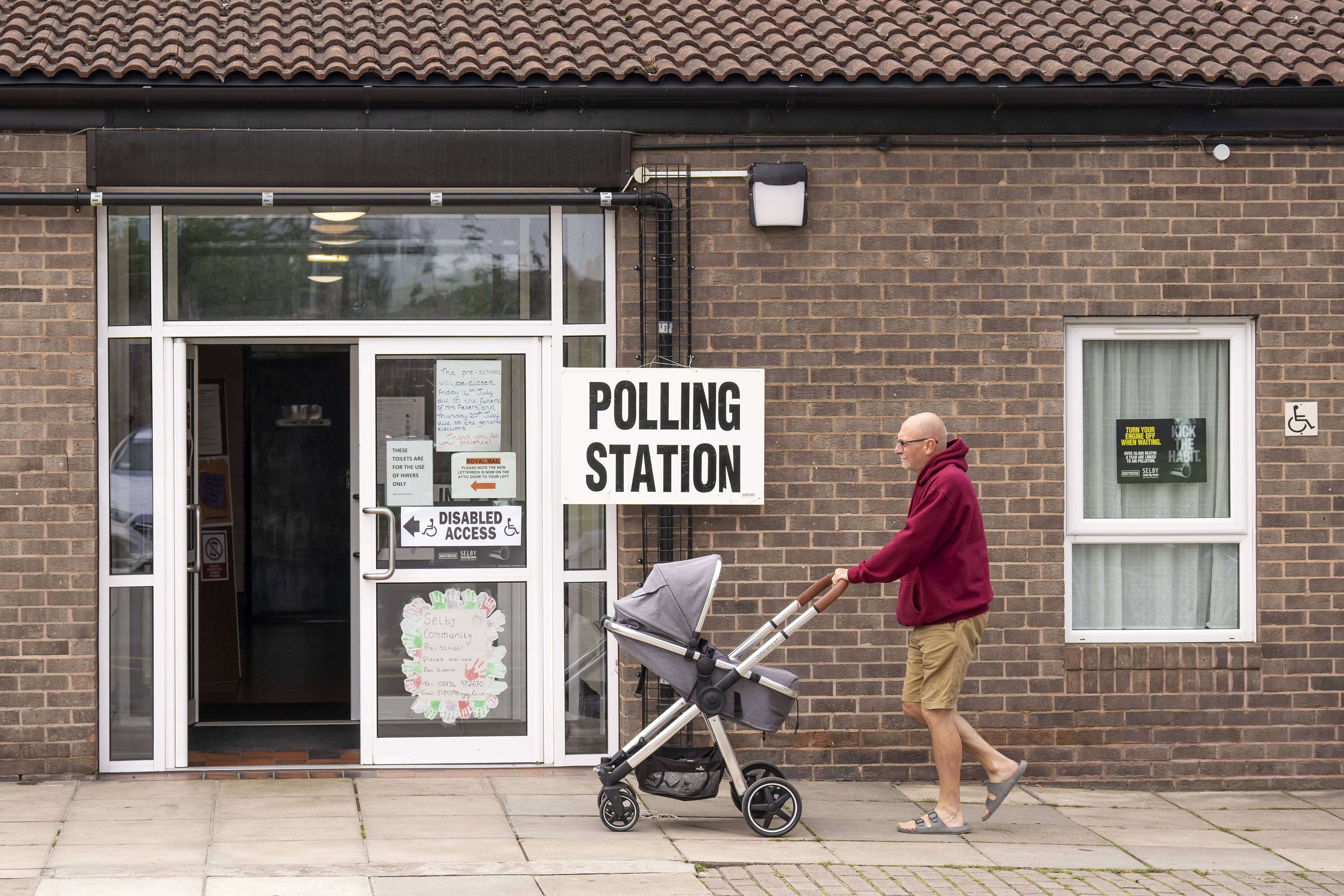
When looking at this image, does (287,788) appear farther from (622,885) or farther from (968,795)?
(968,795)

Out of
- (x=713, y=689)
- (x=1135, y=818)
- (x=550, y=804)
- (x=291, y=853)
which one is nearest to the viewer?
(x=291, y=853)

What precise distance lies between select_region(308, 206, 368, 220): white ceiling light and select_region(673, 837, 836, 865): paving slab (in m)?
3.75

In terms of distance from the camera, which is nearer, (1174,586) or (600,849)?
(600,849)

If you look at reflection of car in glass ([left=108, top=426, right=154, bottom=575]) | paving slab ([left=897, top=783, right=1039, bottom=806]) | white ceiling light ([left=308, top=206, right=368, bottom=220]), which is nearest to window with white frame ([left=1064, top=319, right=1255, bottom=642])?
paving slab ([left=897, top=783, right=1039, bottom=806])

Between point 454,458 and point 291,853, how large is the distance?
241cm

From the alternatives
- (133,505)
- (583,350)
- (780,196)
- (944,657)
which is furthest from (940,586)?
(133,505)

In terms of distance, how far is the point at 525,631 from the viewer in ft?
25.6

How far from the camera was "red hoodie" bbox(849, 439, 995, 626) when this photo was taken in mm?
6434

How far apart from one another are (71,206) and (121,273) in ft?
1.38

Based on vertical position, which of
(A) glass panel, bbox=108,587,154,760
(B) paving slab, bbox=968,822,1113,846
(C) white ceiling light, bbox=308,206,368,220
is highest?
(C) white ceiling light, bbox=308,206,368,220

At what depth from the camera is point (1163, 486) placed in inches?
315

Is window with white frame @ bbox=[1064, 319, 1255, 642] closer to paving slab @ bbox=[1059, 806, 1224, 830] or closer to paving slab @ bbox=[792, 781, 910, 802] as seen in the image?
paving slab @ bbox=[1059, 806, 1224, 830]

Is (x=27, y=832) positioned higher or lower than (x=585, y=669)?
lower

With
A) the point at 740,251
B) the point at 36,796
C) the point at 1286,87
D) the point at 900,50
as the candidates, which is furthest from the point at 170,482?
the point at 1286,87
